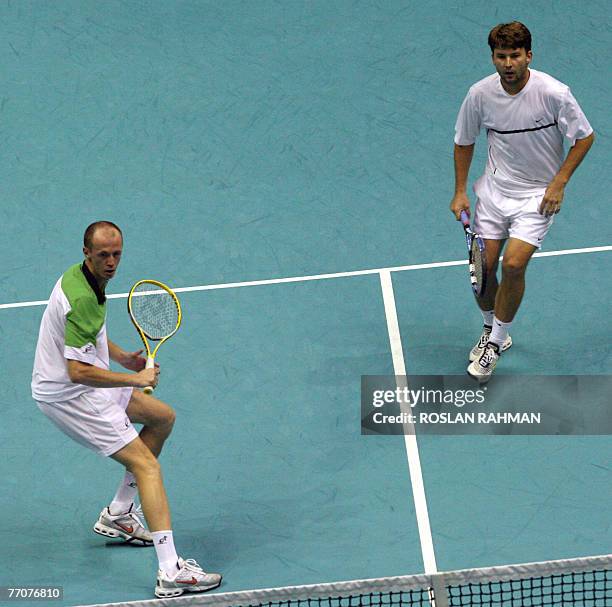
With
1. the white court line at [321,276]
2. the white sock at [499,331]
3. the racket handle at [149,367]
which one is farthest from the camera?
the white court line at [321,276]

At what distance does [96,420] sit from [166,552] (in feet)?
2.70

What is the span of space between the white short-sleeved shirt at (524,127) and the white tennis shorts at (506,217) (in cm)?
6

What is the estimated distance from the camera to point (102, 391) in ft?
25.9

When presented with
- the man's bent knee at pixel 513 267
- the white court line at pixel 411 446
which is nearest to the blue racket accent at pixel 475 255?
the man's bent knee at pixel 513 267

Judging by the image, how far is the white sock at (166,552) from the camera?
7738 millimetres

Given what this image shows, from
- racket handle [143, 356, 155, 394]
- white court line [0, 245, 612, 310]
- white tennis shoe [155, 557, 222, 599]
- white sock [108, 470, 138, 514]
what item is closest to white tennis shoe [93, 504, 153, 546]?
white sock [108, 470, 138, 514]

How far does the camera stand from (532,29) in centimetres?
1268

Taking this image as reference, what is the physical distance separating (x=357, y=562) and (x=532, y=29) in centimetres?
633

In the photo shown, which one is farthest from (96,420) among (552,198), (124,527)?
(552,198)

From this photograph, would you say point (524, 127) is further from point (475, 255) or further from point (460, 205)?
point (475, 255)

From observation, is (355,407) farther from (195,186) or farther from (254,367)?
(195,186)

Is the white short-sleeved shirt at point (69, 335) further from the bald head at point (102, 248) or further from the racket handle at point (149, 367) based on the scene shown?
the racket handle at point (149, 367)

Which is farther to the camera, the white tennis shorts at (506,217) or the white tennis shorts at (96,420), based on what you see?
the white tennis shorts at (506,217)

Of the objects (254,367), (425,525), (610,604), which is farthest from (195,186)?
(610,604)
